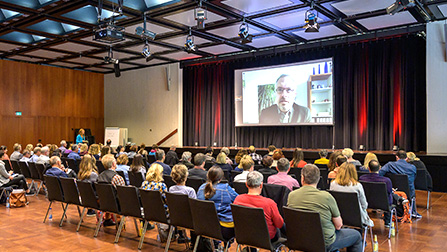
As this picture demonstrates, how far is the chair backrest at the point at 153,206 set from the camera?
4.49m

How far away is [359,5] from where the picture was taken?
9102 mm

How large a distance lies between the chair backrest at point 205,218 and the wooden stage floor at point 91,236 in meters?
1.00

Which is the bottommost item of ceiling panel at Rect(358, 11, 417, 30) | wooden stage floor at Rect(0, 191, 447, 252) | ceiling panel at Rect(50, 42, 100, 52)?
wooden stage floor at Rect(0, 191, 447, 252)

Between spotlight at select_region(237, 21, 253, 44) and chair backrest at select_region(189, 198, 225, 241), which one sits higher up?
spotlight at select_region(237, 21, 253, 44)

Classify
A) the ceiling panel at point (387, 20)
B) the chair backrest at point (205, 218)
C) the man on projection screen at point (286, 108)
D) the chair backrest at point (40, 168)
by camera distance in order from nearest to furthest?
the chair backrest at point (205, 218), the chair backrest at point (40, 168), the ceiling panel at point (387, 20), the man on projection screen at point (286, 108)

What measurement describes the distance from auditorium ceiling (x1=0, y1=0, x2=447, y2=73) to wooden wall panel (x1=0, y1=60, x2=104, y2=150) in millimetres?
1772

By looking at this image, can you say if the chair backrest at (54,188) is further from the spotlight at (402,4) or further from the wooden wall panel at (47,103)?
the wooden wall panel at (47,103)

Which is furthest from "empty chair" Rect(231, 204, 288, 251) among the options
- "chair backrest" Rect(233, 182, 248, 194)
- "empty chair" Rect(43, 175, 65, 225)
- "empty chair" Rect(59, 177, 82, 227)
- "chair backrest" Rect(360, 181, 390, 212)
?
"empty chair" Rect(43, 175, 65, 225)

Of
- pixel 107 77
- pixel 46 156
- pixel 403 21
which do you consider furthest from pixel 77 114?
pixel 403 21

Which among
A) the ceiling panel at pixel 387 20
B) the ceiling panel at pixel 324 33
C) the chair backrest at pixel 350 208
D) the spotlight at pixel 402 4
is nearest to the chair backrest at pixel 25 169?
the chair backrest at pixel 350 208

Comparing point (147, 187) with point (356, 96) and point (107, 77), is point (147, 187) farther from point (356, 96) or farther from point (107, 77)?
point (107, 77)

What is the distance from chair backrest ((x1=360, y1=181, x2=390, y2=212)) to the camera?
4.96 metres

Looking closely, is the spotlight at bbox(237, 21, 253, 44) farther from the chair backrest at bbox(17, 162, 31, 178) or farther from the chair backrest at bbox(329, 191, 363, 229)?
the chair backrest at bbox(329, 191, 363, 229)

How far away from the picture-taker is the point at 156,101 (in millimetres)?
17219
